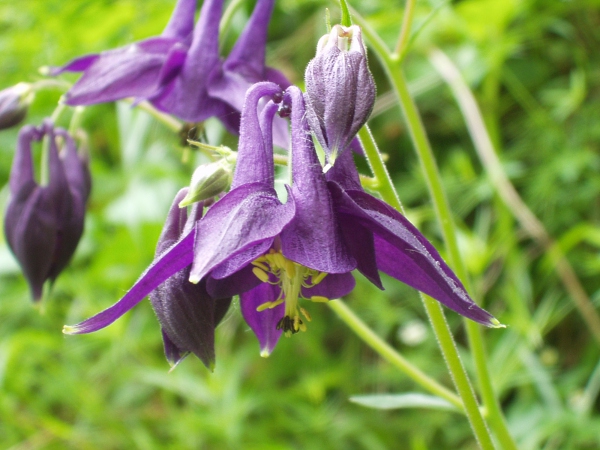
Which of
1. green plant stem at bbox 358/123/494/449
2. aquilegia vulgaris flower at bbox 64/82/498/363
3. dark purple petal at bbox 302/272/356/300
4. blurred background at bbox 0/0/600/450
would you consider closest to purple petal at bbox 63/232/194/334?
aquilegia vulgaris flower at bbox 64/82/498/363

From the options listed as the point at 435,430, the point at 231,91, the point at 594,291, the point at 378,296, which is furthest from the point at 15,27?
the point at 594,291

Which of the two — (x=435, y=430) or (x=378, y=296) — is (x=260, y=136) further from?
(x=435, y=430)

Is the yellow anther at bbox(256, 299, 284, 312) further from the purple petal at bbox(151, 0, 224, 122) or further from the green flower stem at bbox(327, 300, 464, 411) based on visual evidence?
the purple petal at bbox(151, 0, 224, 122)

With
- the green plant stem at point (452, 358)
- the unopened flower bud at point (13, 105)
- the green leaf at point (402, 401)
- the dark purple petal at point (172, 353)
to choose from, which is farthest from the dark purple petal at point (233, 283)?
the unopened flower bud at point (13, 105)

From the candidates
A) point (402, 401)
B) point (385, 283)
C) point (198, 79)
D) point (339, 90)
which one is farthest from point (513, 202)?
point (339, 90)

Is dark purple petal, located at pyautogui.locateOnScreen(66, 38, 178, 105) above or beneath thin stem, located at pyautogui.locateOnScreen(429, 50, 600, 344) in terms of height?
above

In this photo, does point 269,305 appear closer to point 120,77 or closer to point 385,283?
point 120,77
